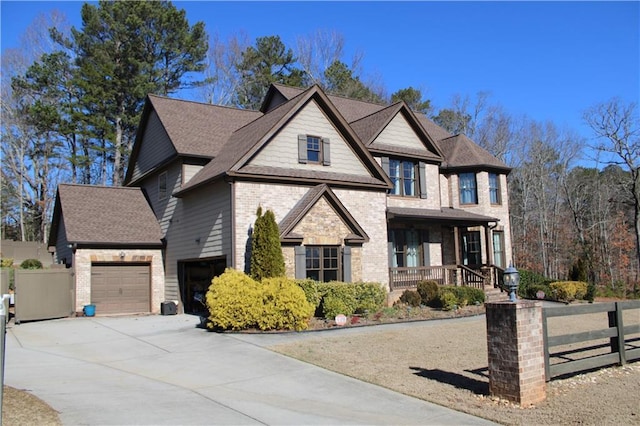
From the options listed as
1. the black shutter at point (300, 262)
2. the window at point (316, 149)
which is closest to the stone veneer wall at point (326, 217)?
the black shutter at point (300, 262)

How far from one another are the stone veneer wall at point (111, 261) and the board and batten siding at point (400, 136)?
37.1ft

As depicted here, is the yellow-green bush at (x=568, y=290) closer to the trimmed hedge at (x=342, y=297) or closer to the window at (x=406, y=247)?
the window at (x=406, y=247)

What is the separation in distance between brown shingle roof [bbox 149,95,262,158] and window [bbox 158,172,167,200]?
2.29 metres

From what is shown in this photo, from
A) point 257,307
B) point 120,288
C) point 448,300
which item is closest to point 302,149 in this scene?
point 257,307

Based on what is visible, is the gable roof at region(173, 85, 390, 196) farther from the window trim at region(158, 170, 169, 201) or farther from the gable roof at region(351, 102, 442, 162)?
the gable roof at region(351, 102, 442, 162)

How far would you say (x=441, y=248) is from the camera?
2633 centimetres

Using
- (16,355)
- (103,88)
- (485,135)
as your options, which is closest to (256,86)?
(103,88)

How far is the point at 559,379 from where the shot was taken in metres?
9.62

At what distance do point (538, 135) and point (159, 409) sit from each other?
49.5 metres

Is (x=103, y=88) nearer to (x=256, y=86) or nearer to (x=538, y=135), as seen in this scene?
(x=256, y=86)

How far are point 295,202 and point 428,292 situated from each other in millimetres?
6329

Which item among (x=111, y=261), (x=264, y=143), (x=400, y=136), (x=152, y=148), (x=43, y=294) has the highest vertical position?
(x=400, y=136)

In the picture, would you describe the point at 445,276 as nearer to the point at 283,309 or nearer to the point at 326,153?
the point at 326,153

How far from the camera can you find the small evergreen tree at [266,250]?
17.1m
